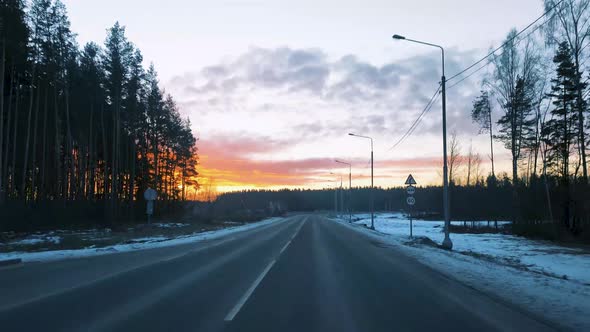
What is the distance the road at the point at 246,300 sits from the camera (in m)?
7.68

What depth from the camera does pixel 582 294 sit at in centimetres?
1080

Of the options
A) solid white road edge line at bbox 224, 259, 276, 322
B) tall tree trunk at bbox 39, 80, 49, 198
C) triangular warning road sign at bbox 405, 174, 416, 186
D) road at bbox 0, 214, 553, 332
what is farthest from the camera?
tall tree trunk at bbox 39, 80, 49, 198

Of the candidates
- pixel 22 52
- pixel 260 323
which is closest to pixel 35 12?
pixel 22 52

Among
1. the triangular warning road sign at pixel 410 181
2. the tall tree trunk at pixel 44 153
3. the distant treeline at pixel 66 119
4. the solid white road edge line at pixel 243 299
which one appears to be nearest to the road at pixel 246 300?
the solid white road edge line at pixel 243 299

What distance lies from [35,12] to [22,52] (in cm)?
652

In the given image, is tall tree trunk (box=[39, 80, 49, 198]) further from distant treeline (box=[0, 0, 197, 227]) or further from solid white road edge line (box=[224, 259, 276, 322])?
solid white road edge line (box=[224, 259, 276, 322])

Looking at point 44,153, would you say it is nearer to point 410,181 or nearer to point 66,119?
point 66,119

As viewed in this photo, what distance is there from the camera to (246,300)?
970 centimetres

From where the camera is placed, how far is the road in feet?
25.2

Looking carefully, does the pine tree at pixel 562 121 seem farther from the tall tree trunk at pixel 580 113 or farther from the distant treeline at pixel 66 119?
the distant treeline at pixel 66 119

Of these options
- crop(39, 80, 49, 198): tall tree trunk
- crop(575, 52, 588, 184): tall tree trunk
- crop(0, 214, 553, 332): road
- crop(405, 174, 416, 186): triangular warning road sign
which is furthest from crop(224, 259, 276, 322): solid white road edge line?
crop(39, 80, 49, 198): tall tree trunk

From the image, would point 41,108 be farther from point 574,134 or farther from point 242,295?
point 574,134

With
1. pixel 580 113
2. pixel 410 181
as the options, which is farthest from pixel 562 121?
pixel 410 181

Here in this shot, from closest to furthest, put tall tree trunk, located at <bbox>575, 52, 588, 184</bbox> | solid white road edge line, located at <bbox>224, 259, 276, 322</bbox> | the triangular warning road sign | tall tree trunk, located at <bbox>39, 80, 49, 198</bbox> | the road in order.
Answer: the road < solid white road edge line, located at <bbox>224, 259, 276, 322</bbox> < the triangular warning road sign < tall tree trunk, located at <bbox>575, 52, 588, 184</bbox> < tall tree trunk, located at <bbox>39, 80, 49, 198</bbox>
